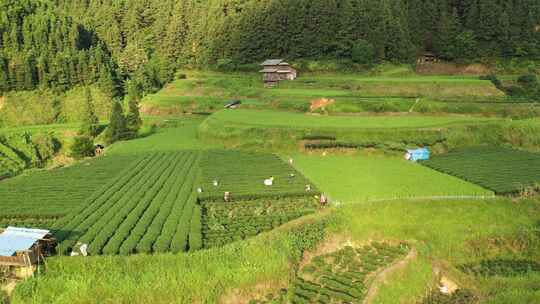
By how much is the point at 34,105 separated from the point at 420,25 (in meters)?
71.9

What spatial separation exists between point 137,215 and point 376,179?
16781 mm

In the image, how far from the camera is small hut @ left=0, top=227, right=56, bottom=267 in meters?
17.7

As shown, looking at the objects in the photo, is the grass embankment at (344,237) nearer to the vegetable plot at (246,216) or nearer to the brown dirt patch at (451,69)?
the vegetable plot at (246,216)

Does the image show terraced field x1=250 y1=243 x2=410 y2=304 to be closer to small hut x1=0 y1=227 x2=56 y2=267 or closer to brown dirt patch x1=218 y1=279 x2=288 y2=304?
brown dirt patch x1=218 y1=279 x2=288 y2=304

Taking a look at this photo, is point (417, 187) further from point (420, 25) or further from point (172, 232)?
point (420, 25)

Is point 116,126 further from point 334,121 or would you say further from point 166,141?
point 334,121

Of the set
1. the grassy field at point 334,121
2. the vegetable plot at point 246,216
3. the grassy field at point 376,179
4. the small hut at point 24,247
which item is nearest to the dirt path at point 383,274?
the grassy field at point 376,179

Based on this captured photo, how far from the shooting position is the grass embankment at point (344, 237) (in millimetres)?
16891

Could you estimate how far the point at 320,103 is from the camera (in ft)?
153

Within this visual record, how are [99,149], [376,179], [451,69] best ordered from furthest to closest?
1. [451,69]
2. [99,149]
3. [376,179]

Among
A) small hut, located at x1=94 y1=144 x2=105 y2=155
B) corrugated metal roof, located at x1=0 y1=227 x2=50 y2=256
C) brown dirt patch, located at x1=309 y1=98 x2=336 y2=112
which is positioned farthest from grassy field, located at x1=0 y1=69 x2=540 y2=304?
brown dirt patch, located at x1=309 y1=98 x2=336 y2=112

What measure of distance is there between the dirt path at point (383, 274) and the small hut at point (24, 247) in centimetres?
1496

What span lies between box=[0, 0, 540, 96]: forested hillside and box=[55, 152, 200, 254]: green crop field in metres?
44.0

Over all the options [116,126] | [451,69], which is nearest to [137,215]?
[116,126]
